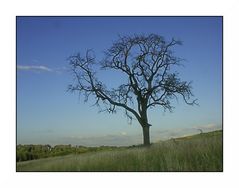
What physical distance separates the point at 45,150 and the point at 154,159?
130cm

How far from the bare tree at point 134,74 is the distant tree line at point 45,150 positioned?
0.56m

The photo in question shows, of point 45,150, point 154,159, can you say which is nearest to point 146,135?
point 154,159

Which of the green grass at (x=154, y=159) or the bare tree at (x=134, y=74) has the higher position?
the bare tree at (x=134, y=74)

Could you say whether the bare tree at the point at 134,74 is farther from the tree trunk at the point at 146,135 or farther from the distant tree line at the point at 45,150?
the distant tree line at the point at 45,150

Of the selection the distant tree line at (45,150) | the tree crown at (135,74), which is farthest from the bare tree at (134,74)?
the distant tree line at (45,150)

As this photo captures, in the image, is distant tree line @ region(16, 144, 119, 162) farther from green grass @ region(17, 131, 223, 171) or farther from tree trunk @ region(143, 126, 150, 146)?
tree trunk @ region(143, 126, 150, 146)

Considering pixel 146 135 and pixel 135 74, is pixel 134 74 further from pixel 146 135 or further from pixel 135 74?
pixel 146 135

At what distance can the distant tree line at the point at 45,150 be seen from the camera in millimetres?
6219

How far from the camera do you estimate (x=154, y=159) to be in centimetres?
628

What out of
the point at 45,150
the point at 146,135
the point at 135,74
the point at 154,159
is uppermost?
the point at 135,74

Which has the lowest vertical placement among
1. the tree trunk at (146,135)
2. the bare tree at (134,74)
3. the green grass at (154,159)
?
the green grass at (154,159)

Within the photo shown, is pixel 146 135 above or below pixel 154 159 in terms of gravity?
above
